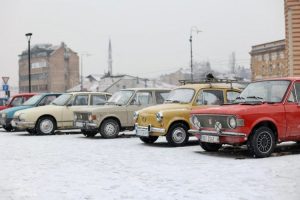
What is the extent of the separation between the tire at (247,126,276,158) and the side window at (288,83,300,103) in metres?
0.97

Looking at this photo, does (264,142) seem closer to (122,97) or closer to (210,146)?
(210,146)

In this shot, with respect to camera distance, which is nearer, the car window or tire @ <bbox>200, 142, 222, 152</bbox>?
tire @ <bbox>200, 142, 222, 152</bbox>

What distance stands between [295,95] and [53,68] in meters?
116

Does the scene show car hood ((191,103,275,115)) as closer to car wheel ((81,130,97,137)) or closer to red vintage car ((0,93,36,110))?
car wheel ((81,130,97,137))

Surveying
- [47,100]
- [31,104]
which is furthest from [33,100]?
[47,100]

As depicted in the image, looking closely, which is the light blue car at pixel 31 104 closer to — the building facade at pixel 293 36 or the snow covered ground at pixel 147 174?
the snow covered ground at pixel 147 174

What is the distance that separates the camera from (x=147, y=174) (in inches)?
339

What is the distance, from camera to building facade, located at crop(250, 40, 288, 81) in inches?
3541

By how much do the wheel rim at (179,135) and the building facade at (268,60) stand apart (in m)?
77.6

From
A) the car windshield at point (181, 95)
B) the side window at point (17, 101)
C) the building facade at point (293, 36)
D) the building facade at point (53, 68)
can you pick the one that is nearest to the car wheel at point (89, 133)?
the car windshield at point (181, 95)

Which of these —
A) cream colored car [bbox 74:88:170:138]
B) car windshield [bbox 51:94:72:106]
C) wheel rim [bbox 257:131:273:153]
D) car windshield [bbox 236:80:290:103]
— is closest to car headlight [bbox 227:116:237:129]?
wheel rim [bbox 257:131:273:153]

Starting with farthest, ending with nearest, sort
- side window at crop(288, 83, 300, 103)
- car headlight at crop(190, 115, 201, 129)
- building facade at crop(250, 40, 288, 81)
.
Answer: building facade at crop(250, 40, 288, 81), car headlight at crop(190, 115, 201, 129), side window at crop(288, 83, 300, 103)

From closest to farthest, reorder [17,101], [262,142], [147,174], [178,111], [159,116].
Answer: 1. [147,174]
2. [262,142]
3. [159,116]
4. [178,111]
5. [17,101]

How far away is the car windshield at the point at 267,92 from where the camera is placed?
11180 millimetres
